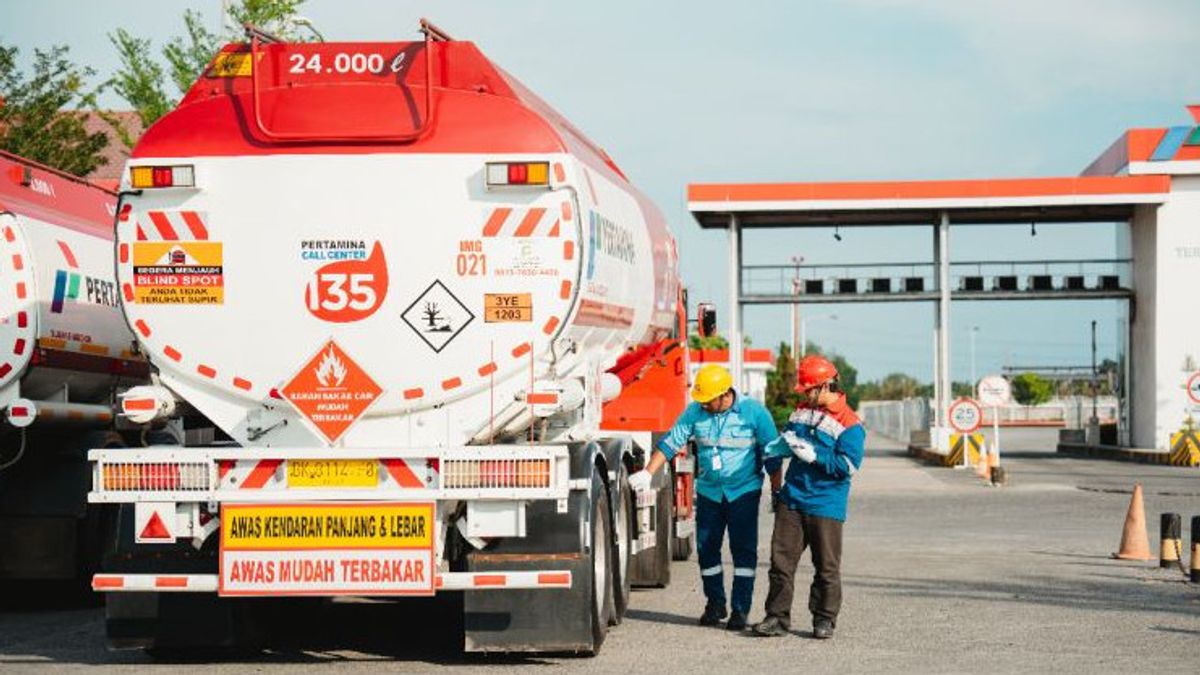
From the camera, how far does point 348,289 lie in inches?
433

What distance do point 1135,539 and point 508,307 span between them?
393 inches

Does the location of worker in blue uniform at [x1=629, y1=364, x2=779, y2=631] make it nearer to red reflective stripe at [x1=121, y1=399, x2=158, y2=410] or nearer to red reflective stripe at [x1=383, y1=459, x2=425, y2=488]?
red reflective stripe at [x1=383, y1=459, x2=425, y2=488]

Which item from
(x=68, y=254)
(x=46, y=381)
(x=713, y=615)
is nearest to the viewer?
(x=713, y=615)

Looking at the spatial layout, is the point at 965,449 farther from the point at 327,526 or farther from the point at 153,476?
the point at 153,476

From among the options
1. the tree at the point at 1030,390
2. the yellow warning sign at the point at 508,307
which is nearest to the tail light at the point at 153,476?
the yellow warning sign at the point at 508,307

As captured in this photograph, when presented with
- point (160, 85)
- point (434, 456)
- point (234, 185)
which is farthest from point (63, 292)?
point (160, 85)

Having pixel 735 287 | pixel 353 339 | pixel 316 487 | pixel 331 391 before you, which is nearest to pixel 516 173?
pixel 353 339

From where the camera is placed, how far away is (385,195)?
36.2ft

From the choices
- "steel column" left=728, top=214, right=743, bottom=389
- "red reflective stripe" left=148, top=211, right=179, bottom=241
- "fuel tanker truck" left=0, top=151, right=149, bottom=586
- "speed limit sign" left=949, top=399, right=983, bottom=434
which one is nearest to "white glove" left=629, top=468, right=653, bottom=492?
"red reflective stripe" left=148, top=211, right=179, bottom=241

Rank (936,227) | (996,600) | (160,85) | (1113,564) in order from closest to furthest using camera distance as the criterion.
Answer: (996,600) → (1113,564) → (160,85) → (936,227)

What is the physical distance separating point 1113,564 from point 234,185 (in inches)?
405

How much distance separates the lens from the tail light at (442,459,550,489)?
1068 centimetres

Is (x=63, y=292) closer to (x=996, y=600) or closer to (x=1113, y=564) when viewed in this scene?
(x=996, y=600)

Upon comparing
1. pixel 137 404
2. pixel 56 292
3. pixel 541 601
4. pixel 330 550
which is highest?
pixel 56 292
